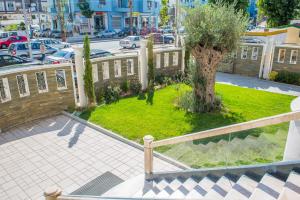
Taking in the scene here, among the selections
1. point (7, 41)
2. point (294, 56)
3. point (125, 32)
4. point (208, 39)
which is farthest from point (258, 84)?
point (125, 32)

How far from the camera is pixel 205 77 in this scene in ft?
32.5

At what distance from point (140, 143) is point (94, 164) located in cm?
157

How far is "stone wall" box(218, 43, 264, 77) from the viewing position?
15.2 m

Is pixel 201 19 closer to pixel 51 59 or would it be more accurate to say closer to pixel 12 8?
pixel 51 59

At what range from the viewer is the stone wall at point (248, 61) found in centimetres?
1523

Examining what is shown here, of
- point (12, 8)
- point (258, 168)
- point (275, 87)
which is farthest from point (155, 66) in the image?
point (12, 8)

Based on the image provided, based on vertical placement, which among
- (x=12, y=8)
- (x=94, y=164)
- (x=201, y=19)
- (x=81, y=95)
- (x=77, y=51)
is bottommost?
(x=94, y=164)

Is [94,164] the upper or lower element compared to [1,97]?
lower

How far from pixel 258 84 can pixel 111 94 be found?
27.5 ft

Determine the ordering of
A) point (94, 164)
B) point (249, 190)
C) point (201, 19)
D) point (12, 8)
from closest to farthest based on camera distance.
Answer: point (249, 190) < point (94, 164) < point (201, 19) < point (12, 8)

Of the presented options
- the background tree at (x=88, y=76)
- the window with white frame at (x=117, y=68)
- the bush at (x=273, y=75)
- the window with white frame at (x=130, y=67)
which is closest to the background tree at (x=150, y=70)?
the window with white frame at (x=130, y=67)

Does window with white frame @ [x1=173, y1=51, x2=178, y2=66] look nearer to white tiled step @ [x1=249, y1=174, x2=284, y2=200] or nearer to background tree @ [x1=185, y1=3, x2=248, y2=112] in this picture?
background tree @ [x1=185, y1=3, x2=248, y2=112]

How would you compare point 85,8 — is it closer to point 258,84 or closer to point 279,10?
point 279,10

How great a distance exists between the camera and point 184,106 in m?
10.3
